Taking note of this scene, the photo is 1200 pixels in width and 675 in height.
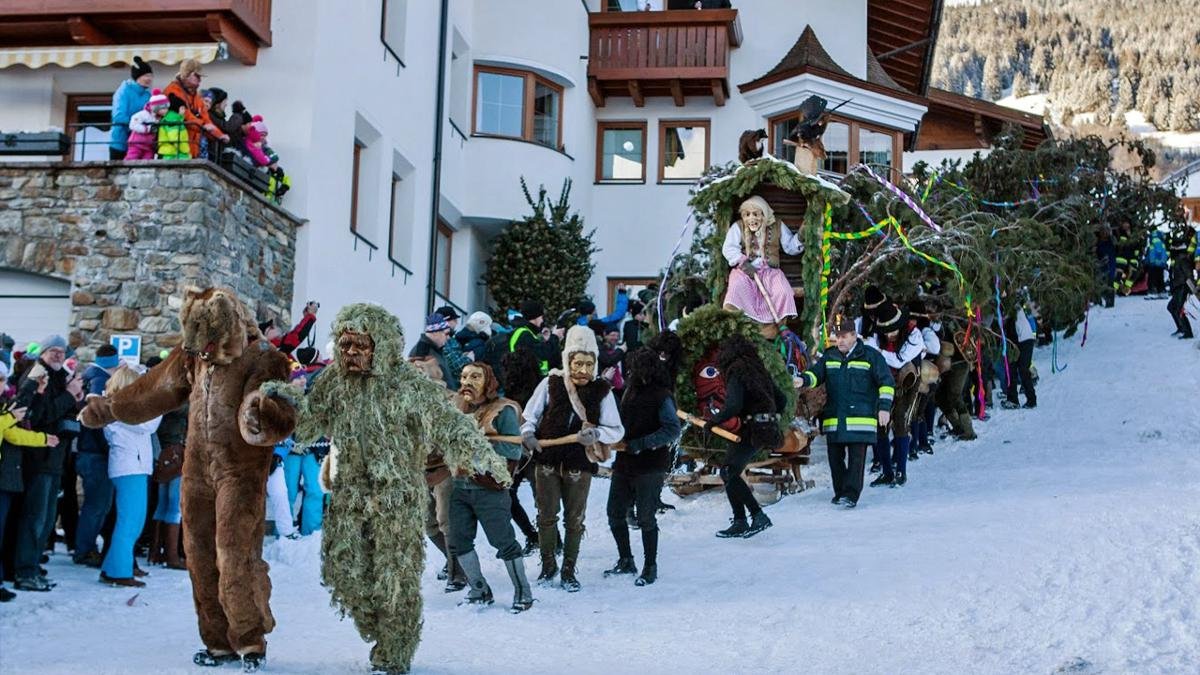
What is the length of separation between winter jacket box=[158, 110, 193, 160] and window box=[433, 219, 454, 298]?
891 cm

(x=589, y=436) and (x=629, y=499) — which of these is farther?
(x=629, y=499)

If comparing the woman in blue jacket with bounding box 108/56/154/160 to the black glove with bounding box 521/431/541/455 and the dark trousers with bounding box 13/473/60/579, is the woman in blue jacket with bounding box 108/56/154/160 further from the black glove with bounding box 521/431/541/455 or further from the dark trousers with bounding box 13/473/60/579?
the black glove with bounding box 521/431/541/455

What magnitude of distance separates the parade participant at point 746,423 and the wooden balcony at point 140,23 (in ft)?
26.8

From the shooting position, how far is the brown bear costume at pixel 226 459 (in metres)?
7.39

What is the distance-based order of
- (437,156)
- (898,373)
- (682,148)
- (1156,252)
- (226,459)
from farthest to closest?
(1156,252)
(682,148)
(437,156)
(898,373)
(226,459)

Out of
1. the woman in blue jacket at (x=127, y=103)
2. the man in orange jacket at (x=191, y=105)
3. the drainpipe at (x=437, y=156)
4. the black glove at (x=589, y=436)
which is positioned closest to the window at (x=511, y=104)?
the drainpipe at (x=437, y=156)

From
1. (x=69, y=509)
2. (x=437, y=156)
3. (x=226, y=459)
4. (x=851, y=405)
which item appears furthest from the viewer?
(x=437, y=156)

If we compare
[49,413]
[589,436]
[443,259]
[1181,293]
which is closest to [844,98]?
[1181,293]

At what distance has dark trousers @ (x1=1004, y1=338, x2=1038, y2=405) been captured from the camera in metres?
19.9

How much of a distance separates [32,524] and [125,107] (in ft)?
24.0

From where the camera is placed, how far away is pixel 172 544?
442 inches

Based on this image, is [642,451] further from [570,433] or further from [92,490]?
[92,490]

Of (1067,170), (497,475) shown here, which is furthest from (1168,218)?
(497,475)

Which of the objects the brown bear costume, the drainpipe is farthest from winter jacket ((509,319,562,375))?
the brown bear costume
